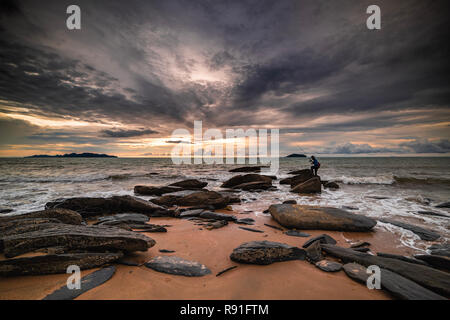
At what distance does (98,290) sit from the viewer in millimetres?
2682

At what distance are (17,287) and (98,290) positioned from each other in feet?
3.73

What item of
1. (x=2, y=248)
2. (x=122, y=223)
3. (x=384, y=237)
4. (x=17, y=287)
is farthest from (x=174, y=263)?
(x=384, y=237)

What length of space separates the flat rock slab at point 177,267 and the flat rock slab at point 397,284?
8.63 feet

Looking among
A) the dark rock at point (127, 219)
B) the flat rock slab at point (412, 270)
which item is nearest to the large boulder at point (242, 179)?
the dark rock at point (127, 219)

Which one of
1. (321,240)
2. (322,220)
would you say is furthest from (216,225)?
(322,220)

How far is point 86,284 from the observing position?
109 inches

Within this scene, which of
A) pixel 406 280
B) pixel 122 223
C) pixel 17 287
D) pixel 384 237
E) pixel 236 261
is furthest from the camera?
pixel 122 223

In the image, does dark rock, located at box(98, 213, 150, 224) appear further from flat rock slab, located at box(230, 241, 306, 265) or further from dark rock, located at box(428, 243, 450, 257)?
dark rock, located at box(428, 243, 450, 257)

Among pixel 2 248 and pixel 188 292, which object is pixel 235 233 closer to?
pixel 188 292

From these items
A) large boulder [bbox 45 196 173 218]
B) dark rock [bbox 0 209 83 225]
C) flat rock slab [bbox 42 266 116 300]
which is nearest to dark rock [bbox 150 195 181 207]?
large boulder [bbox 45 196 173 218]

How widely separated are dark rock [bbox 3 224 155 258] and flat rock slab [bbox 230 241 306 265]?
200cm

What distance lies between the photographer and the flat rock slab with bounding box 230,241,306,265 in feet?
12.1

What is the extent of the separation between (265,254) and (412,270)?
2562 millimetres
